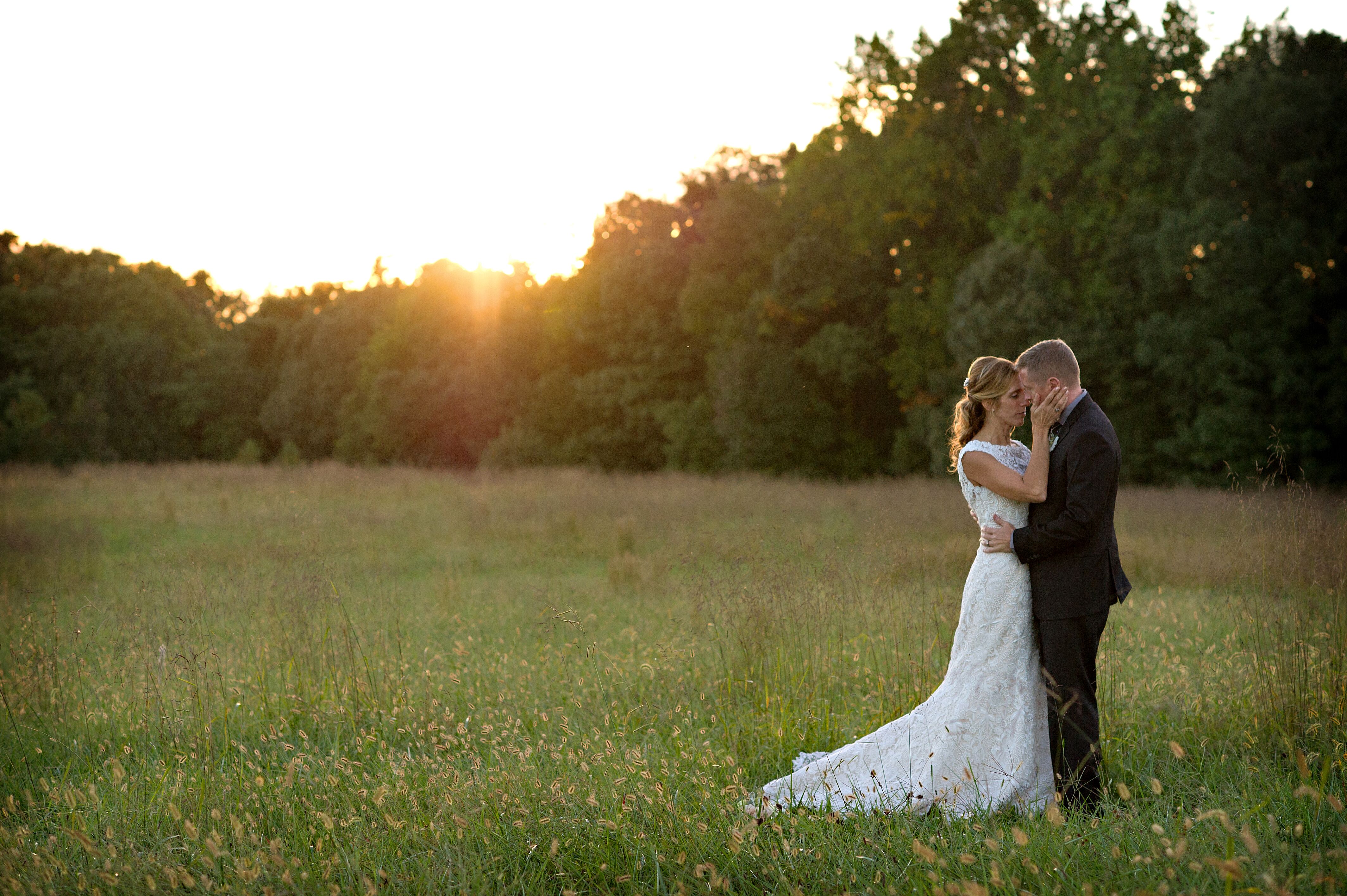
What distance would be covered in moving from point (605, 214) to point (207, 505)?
69.3 ft

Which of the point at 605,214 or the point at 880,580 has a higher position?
the point at 605,214

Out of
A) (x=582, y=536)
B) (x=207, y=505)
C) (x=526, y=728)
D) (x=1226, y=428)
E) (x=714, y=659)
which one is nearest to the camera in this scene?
(x=526, y=728)

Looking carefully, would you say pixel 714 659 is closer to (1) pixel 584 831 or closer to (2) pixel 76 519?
(1) pixel 584 831

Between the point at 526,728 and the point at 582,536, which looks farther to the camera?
the point at 582,536

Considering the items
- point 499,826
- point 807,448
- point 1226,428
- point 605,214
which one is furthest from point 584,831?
point 605,214

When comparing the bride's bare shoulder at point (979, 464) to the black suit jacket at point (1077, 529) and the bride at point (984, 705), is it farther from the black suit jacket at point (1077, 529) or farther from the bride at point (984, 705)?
the black suit jacket at point (1077, 529)

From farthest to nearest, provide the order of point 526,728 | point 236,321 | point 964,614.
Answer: point 236,321, point 526,728, point 964,614

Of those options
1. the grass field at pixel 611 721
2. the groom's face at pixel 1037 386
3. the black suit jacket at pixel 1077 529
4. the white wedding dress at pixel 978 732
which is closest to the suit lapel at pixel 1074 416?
the black suit jacket at pixel 1077 529

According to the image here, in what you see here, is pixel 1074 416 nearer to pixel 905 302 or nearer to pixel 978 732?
pixel 978 732

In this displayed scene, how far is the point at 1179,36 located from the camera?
910 inches

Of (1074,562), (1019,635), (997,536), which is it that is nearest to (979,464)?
(997,536)

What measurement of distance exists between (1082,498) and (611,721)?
282 centimetres

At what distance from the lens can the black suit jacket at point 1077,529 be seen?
3.89 m

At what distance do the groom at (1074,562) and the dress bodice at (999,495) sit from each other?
11cm
